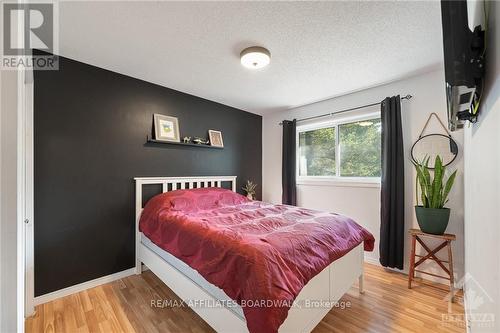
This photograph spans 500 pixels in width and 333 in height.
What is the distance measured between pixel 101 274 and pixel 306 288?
2.27 metres

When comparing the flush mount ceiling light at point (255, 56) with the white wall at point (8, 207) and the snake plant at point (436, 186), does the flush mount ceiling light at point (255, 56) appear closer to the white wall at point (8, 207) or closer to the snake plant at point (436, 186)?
the white wall at point (8, 207)

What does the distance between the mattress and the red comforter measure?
0.30 ft

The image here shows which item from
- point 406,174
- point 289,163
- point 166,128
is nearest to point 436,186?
point 406,174

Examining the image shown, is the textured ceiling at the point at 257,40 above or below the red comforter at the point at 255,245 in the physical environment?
above

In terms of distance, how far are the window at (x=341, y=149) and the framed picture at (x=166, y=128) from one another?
215 centimetres

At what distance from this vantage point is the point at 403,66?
7.68 ft

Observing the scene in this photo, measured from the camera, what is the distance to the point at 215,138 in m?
3.48

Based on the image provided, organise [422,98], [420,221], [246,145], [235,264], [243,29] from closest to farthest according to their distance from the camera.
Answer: [235,264] → [243,29] → [420,221] → [422,98] → [246,145]

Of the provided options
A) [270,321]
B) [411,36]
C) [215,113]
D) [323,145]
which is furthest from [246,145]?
[270,321]

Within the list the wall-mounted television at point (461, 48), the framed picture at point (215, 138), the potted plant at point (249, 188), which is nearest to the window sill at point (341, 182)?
the potted plant at point (249, 188)

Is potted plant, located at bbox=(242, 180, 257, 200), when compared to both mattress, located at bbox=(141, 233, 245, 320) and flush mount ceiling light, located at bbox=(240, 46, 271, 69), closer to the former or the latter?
mattress, located at bbox=(141, 233, 245, 320)

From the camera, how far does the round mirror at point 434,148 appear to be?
2.34 m

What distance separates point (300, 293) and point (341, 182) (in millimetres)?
2225

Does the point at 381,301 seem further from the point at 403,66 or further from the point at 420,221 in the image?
the point at 403,66
